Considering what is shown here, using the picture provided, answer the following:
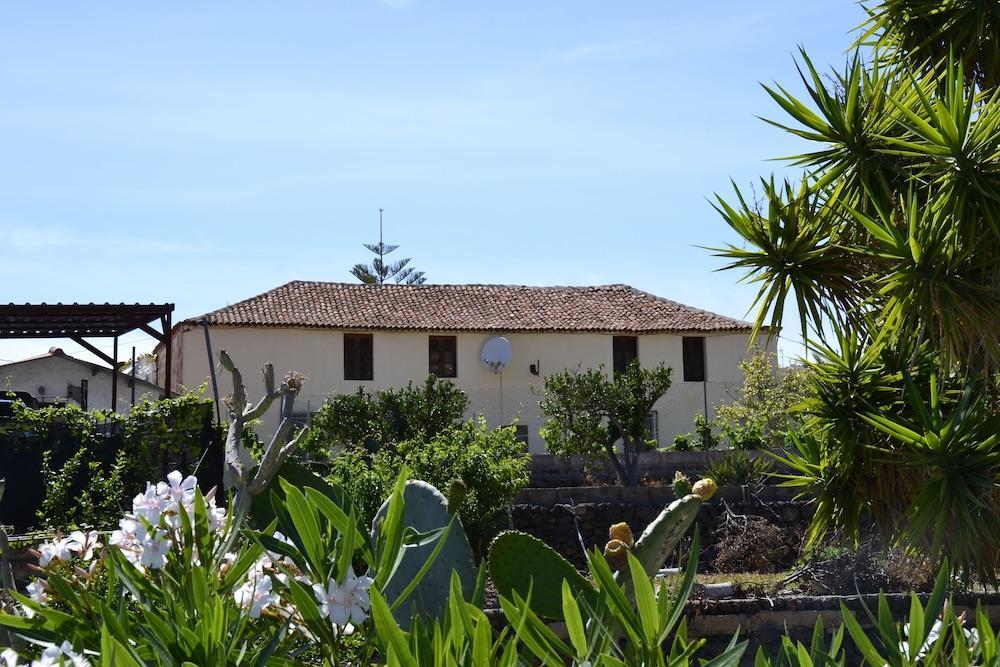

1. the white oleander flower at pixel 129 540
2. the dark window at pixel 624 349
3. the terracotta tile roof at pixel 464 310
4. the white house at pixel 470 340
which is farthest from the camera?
the dark window at pixel 624 349

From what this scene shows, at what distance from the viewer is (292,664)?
5.95ft

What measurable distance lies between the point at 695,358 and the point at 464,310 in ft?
20.5

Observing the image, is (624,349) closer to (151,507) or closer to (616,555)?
(616,555)

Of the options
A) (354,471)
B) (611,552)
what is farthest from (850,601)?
(611,552)

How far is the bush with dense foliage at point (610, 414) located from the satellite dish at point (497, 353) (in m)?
7.61

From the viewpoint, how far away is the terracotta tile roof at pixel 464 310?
27.1 m

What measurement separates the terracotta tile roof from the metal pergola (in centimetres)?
817

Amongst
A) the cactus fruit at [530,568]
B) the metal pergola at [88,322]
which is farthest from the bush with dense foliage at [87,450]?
the cactus fruit at [530,568]

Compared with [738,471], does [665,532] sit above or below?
above

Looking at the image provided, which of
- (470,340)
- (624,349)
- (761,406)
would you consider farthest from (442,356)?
(761,406)

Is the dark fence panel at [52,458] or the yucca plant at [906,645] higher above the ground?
the yucca plant at [906,645]

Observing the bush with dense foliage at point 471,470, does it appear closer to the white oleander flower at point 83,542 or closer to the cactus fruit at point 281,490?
the cactus fruit at point 281,490

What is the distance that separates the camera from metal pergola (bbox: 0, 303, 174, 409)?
1574 centimetres

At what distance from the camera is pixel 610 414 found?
19.5m
